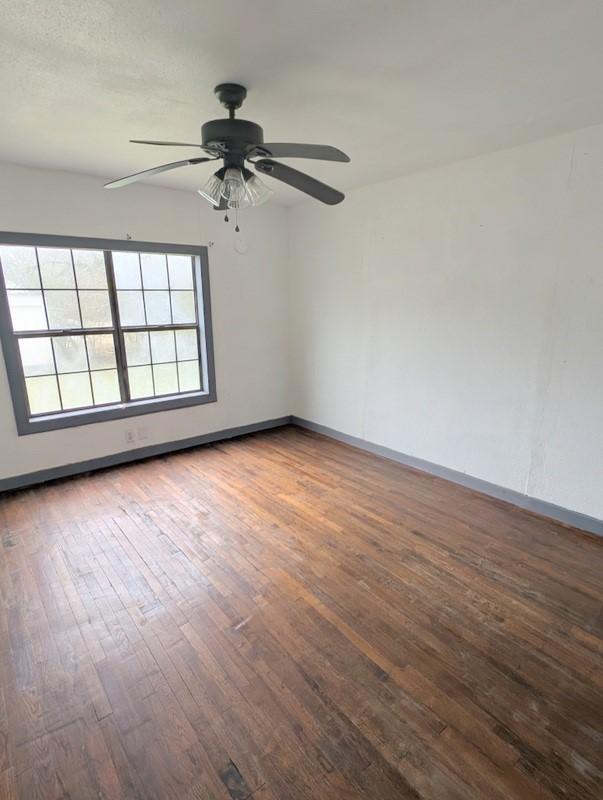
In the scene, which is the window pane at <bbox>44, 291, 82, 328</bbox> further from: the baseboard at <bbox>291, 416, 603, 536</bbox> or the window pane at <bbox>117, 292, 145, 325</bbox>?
the baseboard at <bbox>291, 416, 603, 536</bbox>

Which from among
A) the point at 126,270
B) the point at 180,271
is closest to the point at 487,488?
the point at 180,271

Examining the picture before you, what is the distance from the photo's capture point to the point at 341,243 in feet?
13.5

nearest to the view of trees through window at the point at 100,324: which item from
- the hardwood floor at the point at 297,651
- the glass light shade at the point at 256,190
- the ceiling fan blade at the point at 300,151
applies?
the hardwood floor at the point at 297,651

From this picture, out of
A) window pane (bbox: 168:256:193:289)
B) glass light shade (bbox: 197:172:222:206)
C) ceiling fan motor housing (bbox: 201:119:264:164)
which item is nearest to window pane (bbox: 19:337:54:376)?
window pane (bbox: 168:256:193:289)

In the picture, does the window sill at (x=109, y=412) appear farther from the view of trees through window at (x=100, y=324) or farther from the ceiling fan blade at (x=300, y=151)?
the ceiling fan blade at (x=300, y=151)

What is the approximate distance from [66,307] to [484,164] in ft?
11.7

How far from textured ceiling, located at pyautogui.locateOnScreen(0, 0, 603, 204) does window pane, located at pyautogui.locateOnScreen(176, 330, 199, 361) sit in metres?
1.83

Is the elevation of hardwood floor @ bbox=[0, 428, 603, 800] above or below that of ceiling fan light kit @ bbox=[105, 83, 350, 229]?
below

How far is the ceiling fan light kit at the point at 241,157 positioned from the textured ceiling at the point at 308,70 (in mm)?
239

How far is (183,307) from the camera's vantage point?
4.20 meters

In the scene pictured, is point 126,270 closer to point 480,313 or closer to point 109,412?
point 109,412

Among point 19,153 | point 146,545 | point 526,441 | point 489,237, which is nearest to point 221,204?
point 19,153

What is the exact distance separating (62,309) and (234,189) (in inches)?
90.3

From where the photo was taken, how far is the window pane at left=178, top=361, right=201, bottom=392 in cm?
430
